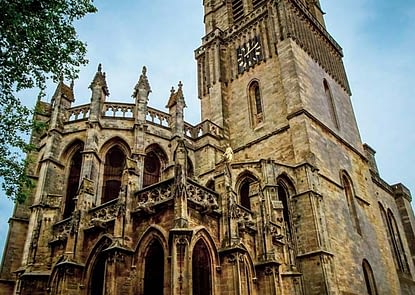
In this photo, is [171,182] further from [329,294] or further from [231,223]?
[329,294]

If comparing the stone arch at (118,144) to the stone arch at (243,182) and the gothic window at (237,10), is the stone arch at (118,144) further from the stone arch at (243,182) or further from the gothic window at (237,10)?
the gothic window at (237,10)

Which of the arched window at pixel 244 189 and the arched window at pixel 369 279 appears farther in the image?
the arched window at pixel 369 279

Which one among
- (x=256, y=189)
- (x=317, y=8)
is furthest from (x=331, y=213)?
(x=317, y=8)

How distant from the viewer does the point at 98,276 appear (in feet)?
40.1

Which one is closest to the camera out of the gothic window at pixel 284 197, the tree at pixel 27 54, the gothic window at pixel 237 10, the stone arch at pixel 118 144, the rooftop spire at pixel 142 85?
the tree at pixel 27 54

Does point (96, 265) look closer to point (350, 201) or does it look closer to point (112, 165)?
point (112, 165)

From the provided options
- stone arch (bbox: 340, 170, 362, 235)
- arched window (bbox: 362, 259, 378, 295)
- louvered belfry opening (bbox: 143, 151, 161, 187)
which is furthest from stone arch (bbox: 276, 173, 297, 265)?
louvered belfry opening (bbox: 143, 151, 161, 187)

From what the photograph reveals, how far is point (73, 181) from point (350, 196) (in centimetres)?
1563

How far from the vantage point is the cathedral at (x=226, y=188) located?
1140 cm

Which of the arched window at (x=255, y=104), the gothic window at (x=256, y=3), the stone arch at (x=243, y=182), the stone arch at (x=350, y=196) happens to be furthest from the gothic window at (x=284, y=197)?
the gothic window at (x=256, y=3)

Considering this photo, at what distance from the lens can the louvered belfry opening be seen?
21.0 m

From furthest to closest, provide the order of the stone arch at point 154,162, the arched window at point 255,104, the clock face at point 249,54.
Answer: the clock face at point 249,54
the arched window at point 255,104
the stone arch at point 154,162

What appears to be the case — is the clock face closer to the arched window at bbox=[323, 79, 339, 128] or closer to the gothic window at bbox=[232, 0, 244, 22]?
the gothic window at bbox=[232, 0, 244, 22]

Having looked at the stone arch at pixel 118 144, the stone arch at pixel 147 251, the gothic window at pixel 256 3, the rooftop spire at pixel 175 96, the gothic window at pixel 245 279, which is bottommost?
the gothic window at pixel 245 279
